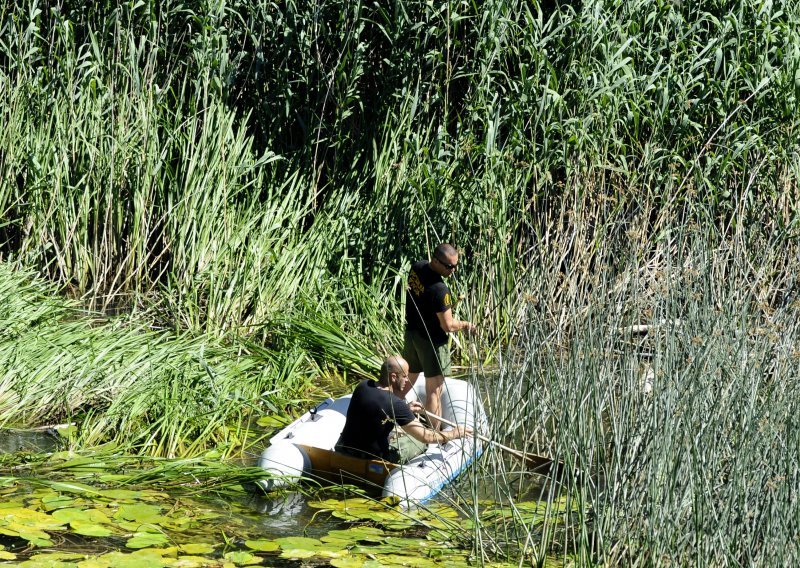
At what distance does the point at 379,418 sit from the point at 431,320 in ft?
3.73

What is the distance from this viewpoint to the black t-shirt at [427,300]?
684 centimetres

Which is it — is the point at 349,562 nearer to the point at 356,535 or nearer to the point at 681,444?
the point at 356,535

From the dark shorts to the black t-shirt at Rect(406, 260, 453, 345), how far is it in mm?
42

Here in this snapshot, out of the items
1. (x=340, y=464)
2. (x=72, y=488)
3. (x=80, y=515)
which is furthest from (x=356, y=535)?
(x=72, y=488)

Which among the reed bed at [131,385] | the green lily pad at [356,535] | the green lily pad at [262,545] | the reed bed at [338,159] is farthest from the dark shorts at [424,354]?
the green lily pad at [262,545]

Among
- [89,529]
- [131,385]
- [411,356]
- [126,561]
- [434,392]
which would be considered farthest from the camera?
[411,356]

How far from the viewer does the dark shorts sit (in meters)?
6.98

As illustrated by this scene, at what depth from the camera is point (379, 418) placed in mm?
5938

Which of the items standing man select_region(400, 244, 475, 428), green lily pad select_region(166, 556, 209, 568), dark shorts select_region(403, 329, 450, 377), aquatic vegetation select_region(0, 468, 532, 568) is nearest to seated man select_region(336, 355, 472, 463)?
aquatic vegetation select_region(0, 468, 532, 568)

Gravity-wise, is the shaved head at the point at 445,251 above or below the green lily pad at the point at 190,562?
above

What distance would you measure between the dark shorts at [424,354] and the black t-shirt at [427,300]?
42 mm

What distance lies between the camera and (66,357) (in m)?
6.70

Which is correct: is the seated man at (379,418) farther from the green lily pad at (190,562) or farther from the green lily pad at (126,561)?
the green lily pad at (126,561)

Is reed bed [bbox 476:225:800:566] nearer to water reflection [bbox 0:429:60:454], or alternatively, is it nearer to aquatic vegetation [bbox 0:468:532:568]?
aquatic vegetation [bbox 0:468:532:568]
